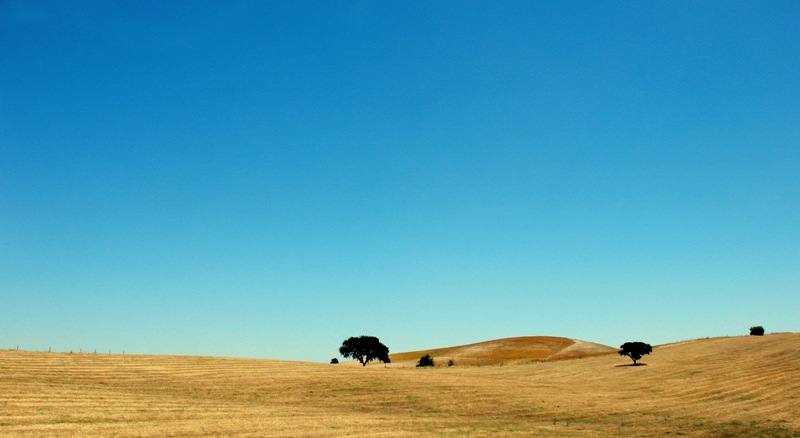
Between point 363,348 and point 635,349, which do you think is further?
point 363,348

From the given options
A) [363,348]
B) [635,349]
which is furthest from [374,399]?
[363,348]

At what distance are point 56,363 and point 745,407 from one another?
55.7 m

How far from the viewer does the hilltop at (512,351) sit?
370 feet

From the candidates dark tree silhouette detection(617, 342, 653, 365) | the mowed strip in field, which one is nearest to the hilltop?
dark tree silhouette detection(617, 342, 653, 365)

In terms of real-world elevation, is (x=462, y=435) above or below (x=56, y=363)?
below

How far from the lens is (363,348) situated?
112438 mm

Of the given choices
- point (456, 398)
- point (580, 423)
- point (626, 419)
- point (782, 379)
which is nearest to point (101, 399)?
point (456, 398)

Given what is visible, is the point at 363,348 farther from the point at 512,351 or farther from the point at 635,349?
the point at 635,349

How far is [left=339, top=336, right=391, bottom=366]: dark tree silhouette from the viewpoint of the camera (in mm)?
112562

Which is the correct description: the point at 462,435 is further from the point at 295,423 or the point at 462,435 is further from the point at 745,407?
the point at 745,407

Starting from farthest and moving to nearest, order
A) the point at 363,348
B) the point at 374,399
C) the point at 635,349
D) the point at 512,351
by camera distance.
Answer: the point at 512,351, the point at 363,348, the point at 635,349, the point at 374,399

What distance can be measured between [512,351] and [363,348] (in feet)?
111

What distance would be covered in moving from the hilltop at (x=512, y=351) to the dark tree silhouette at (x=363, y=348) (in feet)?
36.3

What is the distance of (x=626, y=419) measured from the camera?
4028 cm
